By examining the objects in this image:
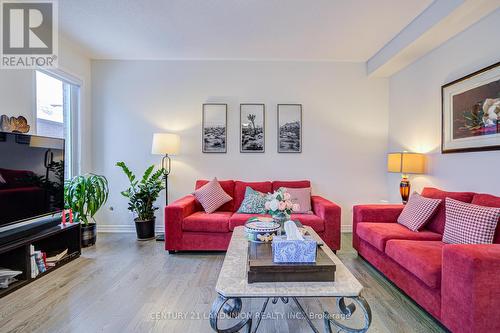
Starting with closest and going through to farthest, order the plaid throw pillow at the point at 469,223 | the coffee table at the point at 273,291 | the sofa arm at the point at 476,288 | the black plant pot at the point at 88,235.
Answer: the coffee table at the point at 273,291 → the sofa arm at the point at 476,288 → the plaid throw pillow at the point at 469,223 → the black plant pot at the point at 88,235

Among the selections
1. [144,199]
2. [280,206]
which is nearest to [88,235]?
[144,199]

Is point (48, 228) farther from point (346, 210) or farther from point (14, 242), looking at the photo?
point (346, 210)

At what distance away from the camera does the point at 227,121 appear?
419 cm

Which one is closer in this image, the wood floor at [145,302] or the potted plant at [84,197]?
the wood floor at [145,302]

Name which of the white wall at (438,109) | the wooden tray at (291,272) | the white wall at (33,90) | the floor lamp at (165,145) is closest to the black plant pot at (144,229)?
the floor lamp at (165,145)

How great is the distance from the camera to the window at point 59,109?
3277 mm

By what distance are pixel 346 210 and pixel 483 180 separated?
194 centimetres

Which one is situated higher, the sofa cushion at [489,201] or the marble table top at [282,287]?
the sofa cushion at [489,201]

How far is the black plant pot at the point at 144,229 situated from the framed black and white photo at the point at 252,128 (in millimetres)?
1748

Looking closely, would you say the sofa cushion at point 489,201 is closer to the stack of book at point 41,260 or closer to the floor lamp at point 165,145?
the floor lamp at point 165,145

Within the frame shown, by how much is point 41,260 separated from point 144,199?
1.39m

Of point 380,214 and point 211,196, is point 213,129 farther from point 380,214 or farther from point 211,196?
point 380,214

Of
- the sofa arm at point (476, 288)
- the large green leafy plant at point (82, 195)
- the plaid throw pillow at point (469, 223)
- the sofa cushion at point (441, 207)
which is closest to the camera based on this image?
the sofa arm at point (476, 288)

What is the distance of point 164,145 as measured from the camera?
148 inches
